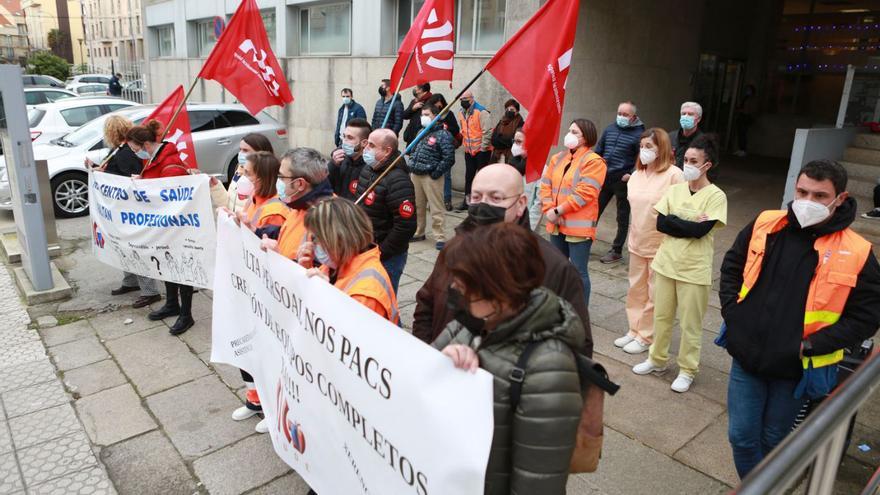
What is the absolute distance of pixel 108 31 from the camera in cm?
6228

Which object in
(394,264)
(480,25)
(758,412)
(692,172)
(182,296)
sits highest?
(480,25)

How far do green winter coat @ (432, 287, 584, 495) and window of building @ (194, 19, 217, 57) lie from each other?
2119cm

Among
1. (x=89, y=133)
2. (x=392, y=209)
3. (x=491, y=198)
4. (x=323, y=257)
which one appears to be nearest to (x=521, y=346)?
(x=491, y=198)

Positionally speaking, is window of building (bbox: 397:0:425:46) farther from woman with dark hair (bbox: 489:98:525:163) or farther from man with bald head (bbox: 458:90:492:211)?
woman with dark hair (bbox: 489:98:525:163)

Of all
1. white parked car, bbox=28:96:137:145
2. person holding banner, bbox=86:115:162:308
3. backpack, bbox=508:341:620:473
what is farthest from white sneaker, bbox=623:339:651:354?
white parked car, bbox=28:96:137:145

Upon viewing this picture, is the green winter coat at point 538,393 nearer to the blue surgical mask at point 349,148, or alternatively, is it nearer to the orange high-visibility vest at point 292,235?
the orange high-visibility vest at point 292,235

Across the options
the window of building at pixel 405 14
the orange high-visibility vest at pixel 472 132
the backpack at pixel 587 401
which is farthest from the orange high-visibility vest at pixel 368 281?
the window of building at pixel 405 14

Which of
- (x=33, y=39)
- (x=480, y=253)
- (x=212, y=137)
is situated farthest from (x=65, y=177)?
(x=33, y=39)

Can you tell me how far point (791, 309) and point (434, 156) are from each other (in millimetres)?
5790

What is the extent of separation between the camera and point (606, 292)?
6402 millimetres

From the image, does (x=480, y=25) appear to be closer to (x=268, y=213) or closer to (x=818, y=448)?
(x=268, y=213)

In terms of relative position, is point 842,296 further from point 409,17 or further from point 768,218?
point 409,17

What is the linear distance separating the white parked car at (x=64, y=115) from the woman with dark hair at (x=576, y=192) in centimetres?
1082

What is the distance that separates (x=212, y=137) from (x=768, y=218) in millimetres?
9982
